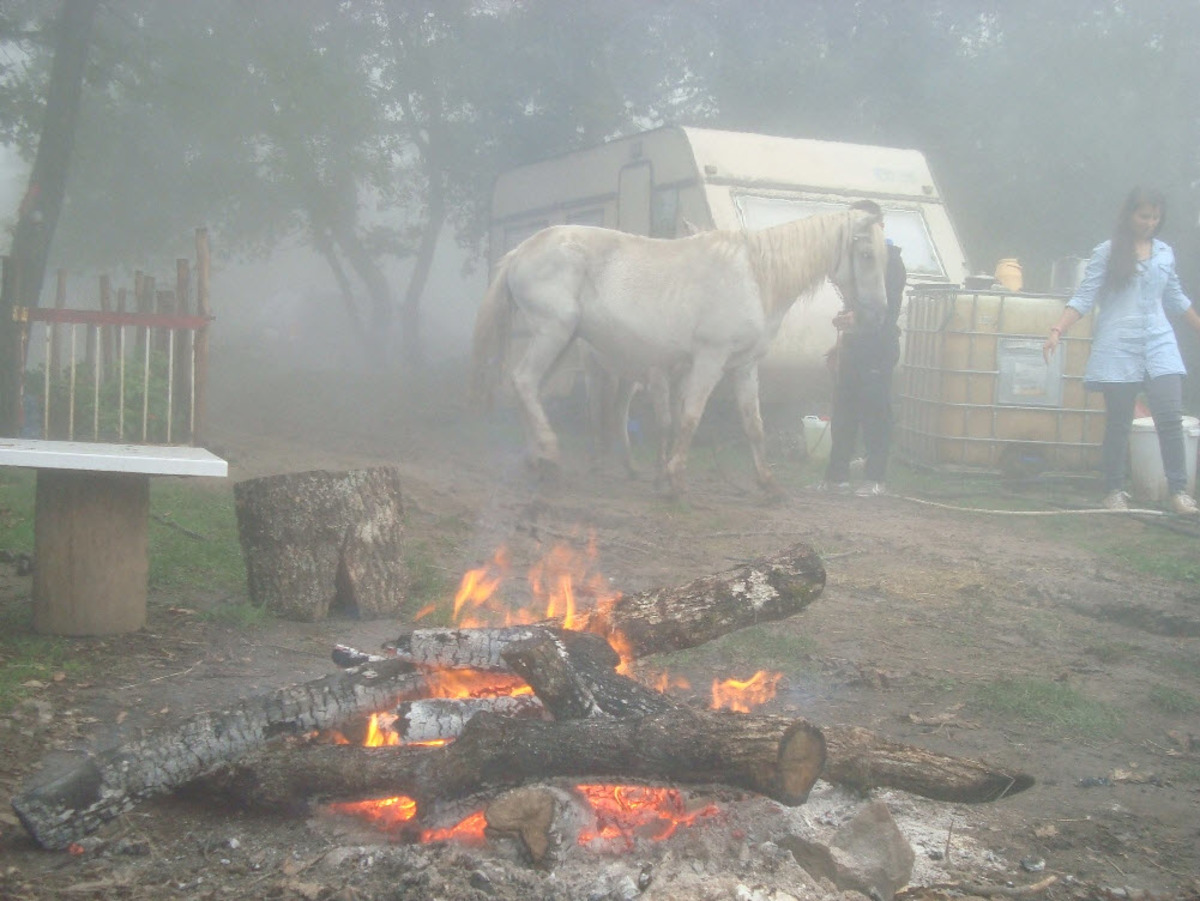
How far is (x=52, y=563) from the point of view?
14.2ft

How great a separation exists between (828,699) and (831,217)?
5492mm

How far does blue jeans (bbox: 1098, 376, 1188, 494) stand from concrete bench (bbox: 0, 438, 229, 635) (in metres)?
6.76

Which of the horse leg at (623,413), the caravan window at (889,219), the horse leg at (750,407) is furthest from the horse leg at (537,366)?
the caravan window at (889,219)

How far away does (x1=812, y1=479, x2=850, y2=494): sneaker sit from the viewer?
9.14 metres

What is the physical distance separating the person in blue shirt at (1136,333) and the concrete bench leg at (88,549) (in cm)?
637

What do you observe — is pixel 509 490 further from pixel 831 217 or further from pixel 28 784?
pixel 28 784

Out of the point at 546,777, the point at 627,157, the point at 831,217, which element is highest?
→ the point at 627,157

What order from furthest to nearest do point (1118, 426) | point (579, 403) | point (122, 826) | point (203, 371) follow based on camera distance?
point (579, 403)
point (1118, 426)
point (203, 371)
point (122, 826)

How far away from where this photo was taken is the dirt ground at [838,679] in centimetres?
261

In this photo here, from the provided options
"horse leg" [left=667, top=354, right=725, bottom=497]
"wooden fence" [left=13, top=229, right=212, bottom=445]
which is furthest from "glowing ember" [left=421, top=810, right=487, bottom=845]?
"horse leg" [left=667, top=354, right=725, bottom=497]

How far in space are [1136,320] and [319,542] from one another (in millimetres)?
6377

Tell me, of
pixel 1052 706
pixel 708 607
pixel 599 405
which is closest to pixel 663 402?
pixel 599 405

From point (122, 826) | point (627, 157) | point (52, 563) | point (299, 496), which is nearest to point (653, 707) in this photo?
point (122, 826)

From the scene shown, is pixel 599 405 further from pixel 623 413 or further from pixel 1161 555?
pixel 1161 555
